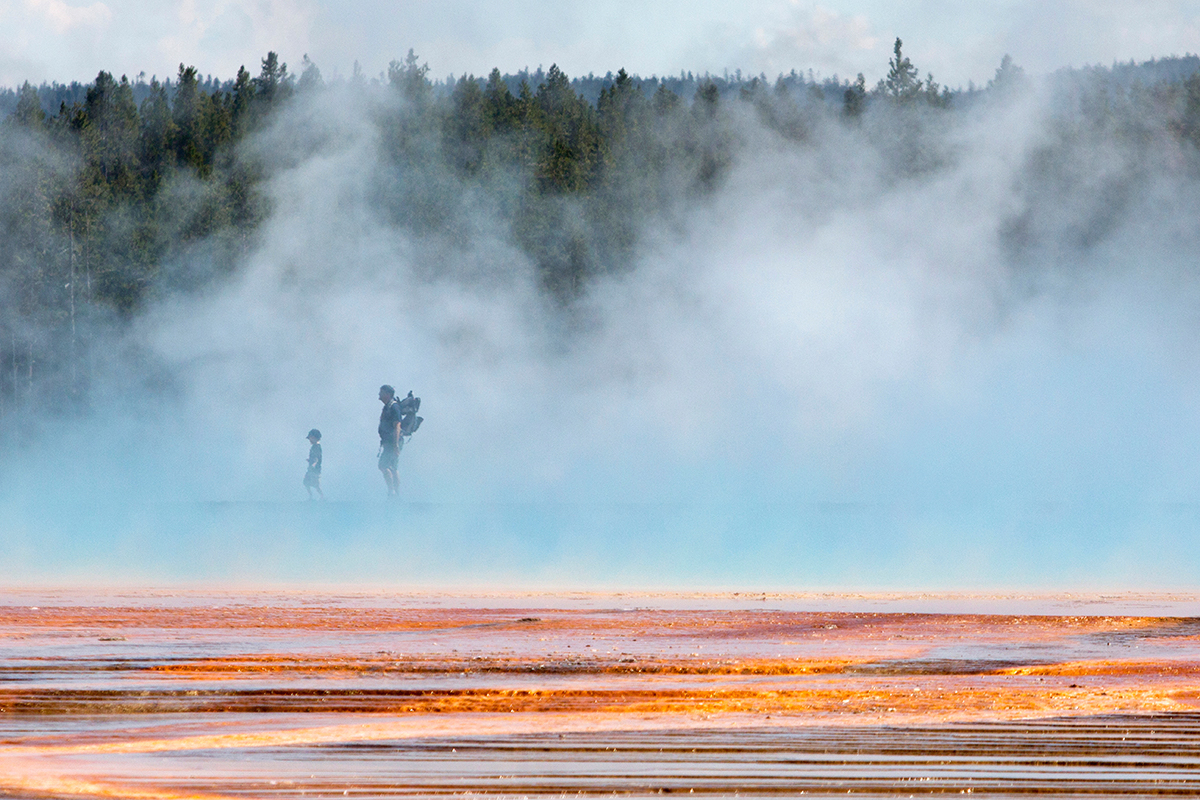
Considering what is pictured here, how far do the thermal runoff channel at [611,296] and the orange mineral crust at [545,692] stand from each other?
18182 millimetres

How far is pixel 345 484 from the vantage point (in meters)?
44.0

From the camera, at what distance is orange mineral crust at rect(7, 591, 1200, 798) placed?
4012 mm

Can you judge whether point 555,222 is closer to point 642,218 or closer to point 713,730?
point 642,218

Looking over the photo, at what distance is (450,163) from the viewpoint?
66.3 m

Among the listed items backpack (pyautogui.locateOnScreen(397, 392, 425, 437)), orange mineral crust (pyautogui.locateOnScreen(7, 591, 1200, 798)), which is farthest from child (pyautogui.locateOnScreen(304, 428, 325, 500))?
orange mineral crust (pyautogui.locateOnScreen(7, 591, 1200, 798))

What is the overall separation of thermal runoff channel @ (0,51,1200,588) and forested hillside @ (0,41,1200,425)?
6.5 inches

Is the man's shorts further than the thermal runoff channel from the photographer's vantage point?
No

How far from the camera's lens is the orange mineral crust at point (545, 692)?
401 centimetres

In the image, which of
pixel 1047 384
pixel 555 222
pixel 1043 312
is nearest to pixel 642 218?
pixel 555 222

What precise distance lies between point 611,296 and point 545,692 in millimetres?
53591

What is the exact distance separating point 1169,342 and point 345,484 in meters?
23.4

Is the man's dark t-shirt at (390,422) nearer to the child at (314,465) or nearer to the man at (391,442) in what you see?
the man at (391,442)

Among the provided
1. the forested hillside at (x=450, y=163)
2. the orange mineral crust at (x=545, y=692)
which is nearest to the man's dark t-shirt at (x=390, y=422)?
the orange mineral crust at (x=545, y=692)

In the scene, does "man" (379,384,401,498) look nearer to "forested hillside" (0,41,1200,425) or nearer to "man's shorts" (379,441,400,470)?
"man's shorts" (379,441,400,470)
